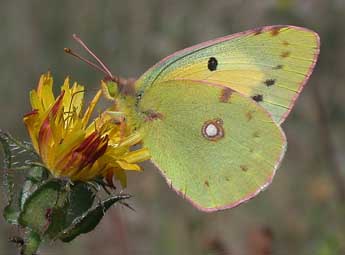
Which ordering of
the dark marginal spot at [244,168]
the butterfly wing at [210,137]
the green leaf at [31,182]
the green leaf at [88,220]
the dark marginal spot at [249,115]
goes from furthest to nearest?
the dark marginal spot at [249,115] < the dark marginal spot at [244,168] < the butterfly wing at [210,137] < the green leaf at [31,182] < the green leaf at [88,220]

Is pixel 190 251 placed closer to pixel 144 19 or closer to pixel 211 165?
pixel 211 165

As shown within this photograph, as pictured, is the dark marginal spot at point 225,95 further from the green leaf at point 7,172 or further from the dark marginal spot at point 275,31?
the green leaf at point 7,172

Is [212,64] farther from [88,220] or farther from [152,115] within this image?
[88,220]

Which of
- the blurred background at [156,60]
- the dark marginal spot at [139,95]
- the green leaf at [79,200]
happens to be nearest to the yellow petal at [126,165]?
the green leaf at [79,200]

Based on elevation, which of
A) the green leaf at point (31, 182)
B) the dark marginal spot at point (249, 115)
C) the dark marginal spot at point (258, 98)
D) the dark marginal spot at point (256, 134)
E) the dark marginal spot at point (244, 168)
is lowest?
the dark marginal spot at point (244, 168)

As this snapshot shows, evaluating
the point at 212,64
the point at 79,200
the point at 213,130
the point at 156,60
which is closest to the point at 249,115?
the point at 213,130

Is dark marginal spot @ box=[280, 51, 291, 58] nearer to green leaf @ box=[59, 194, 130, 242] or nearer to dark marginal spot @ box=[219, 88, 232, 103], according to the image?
dark marginal spot @ box=[219, 88, 232, 103]
